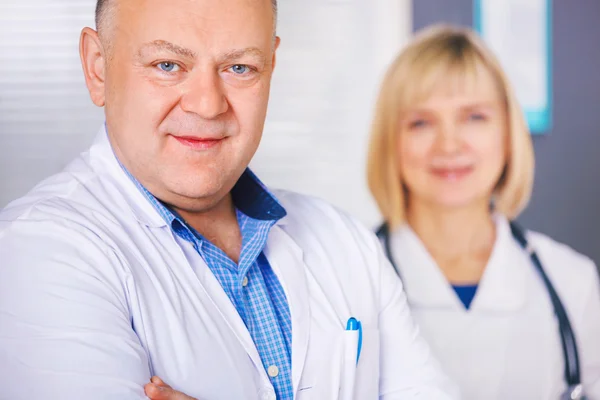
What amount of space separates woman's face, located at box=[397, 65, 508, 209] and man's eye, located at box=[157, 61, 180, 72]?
124cm

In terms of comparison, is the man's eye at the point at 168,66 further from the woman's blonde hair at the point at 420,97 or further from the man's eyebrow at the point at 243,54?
the woman's blonde hair at the point at 420,97

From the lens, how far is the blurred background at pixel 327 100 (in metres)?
2.35

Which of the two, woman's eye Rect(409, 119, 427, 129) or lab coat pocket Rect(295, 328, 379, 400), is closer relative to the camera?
lab coat pocket Rect(295, 328, 379, 400)

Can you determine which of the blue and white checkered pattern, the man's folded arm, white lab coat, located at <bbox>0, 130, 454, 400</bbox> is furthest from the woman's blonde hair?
the man's folded arm

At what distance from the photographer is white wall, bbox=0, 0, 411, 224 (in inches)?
93.4

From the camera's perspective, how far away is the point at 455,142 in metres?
2.44

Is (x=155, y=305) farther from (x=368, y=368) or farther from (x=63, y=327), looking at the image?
(x=368, y=368)

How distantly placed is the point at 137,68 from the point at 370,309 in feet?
2.00

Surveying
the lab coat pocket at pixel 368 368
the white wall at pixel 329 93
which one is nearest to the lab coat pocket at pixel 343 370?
the lab coat pocket at pixel 368 368

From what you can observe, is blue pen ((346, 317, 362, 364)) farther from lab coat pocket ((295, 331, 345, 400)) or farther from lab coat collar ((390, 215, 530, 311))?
lab coat collar ((390, 215, 530, 311))

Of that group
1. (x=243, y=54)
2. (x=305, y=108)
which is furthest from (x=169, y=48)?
(x=305, y=108)

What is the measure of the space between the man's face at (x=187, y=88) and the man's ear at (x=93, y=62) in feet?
0.15

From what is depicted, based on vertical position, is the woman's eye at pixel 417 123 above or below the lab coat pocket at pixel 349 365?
above

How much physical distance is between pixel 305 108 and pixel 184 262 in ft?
3.92
